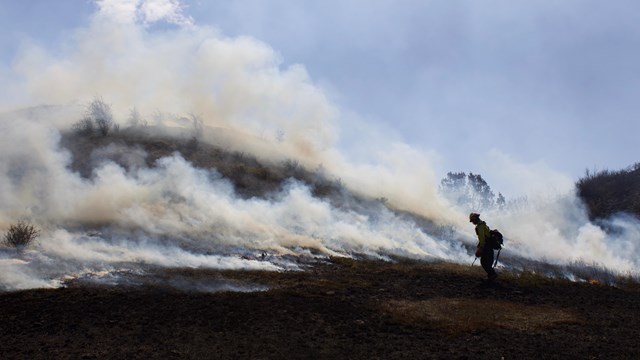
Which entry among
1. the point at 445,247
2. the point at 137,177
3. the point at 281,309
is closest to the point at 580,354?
the point at 281,309

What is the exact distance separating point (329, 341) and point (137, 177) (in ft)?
66.3

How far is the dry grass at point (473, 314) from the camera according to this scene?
927 centimetres

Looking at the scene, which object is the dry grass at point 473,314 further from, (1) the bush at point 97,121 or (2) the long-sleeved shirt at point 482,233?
(1) the bush at point 97,121

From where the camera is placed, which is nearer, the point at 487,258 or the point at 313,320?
the point at 313,320

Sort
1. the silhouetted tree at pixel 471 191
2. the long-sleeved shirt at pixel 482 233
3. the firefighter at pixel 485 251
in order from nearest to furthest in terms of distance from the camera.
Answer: the firefighter at pixel 485 251 < the long-sleeved shirt at pixel 482 233 < the silhouetted tree at pixel 471 191

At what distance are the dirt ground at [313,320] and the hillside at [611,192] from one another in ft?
77.0

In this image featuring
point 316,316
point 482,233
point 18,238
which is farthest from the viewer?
point 18,238

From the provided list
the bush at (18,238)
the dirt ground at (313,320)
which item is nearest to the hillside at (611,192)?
the dirt ground at (313,320)

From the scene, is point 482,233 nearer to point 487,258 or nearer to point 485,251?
point 485,251

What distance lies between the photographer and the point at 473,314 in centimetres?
1016

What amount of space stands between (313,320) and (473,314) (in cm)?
361

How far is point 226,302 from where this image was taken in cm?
1016

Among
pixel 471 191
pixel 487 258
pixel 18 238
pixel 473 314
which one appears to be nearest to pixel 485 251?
pixel 487 258

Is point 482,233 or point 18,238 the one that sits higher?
point 482,233
